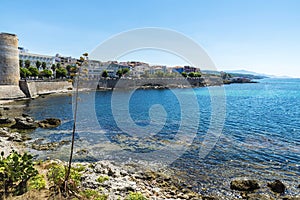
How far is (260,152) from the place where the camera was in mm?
18047

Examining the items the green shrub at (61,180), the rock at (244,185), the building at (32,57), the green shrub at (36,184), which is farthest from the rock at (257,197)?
the building at (32,57)

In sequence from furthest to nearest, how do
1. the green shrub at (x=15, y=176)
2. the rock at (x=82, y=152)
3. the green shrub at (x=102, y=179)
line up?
the rock at (x=82, y=152)
the green shrub at (x=102, y=179)
the green shrub at (x=15, y=176)

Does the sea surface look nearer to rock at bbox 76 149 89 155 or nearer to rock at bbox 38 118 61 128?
rock at bbox 76 149 89 155

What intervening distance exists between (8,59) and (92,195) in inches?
1769

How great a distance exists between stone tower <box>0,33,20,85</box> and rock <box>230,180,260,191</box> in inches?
1835

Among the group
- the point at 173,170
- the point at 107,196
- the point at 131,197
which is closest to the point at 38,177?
the point at 107,196

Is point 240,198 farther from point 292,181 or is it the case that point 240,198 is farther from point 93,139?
point 93,139

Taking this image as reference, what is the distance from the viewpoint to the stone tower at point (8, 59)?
142 ft

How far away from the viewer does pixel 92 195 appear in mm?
9125

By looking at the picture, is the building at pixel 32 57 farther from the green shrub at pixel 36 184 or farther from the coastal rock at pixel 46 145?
the green shrub at pixel 36 184

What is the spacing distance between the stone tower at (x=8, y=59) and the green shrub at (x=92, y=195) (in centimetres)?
4400

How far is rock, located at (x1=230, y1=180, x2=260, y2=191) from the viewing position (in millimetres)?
12062

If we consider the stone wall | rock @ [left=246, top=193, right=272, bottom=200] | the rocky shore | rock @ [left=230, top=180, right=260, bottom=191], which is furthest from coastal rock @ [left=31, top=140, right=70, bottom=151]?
the stone wall

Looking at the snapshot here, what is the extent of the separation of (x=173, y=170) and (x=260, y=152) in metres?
7.99
